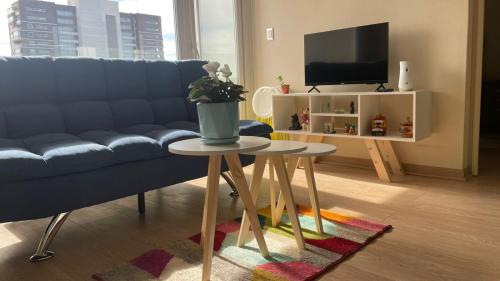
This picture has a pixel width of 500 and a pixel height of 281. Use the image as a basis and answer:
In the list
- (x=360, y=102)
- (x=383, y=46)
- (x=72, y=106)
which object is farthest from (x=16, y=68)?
(x=383, y=46)

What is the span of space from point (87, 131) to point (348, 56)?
2.10 metres

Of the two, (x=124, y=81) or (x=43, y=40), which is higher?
(x=43, y=40)

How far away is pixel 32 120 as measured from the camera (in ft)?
7.48

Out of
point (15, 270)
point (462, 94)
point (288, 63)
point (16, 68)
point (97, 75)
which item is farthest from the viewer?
point (288, 63)

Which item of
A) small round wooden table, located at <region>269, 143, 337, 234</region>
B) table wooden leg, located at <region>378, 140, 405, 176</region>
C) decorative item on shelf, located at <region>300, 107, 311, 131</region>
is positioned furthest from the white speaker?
small round wooden table, located at <region>269, 143, 337, 234</region>

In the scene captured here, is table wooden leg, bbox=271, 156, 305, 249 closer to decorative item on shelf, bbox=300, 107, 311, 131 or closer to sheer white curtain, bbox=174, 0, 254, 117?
decorative item on shelf, bbox=300, 107, 311, 131

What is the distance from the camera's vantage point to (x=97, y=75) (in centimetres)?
264

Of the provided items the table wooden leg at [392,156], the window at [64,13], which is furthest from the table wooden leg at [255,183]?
the window at [64,13]

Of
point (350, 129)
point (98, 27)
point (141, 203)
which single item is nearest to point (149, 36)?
point (98, 27)

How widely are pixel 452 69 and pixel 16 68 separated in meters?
2.92

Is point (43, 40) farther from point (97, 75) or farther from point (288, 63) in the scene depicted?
point (288, 63)

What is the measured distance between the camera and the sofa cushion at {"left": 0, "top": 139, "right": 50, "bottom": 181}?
1630 mm

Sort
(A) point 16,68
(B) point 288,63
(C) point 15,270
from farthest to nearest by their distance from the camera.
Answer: (B) point 288,63 → (A) point 16,68 → (C) point 15,270

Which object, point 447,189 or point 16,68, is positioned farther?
point 447,189
